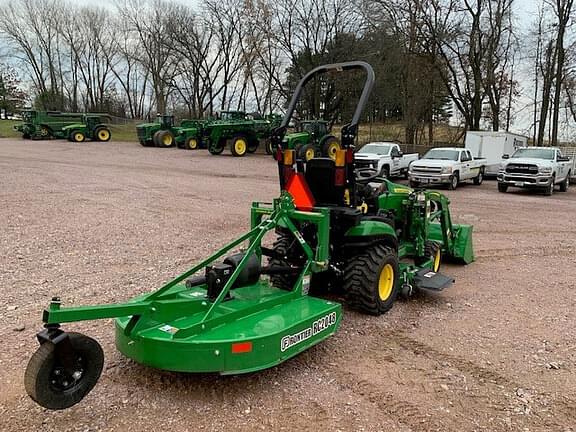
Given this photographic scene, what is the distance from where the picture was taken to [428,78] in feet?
103

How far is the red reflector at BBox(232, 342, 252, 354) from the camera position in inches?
138

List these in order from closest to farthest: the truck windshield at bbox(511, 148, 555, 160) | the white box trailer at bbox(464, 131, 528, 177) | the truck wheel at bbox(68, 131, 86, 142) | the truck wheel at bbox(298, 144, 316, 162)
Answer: the truck wheel at bbox(298, 144, 316, 162) → the truck windshield at bbox(511, 148, 555, 160) → the white box trailer at bbox(464, 131, 528, 177) → the truck wheel at bbox(68, 131, 86, 142)

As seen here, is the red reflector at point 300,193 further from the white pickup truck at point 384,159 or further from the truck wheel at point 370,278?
the white pickup truck at point 384,159

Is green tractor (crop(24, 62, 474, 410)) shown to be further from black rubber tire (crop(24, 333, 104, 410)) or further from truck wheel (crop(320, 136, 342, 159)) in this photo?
truck wheel (crop(320, 136, 342, 159))

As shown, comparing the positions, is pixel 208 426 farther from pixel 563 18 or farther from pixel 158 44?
pixel 158 44

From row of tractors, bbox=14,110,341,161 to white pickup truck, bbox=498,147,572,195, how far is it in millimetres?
7768

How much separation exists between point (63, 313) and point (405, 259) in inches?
198

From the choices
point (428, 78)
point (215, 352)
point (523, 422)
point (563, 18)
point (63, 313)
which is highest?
point (563, 18)

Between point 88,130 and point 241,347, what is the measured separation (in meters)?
33.9

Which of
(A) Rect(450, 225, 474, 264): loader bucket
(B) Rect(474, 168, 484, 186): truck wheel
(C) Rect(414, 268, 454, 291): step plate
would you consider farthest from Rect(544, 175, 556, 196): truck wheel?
(C) Rect(414, 268, 454, 291): step plate

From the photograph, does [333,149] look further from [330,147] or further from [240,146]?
[240,146]

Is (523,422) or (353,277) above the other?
(353,277)

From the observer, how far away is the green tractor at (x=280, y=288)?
3.11 m

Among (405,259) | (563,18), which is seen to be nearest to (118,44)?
(563,18)
